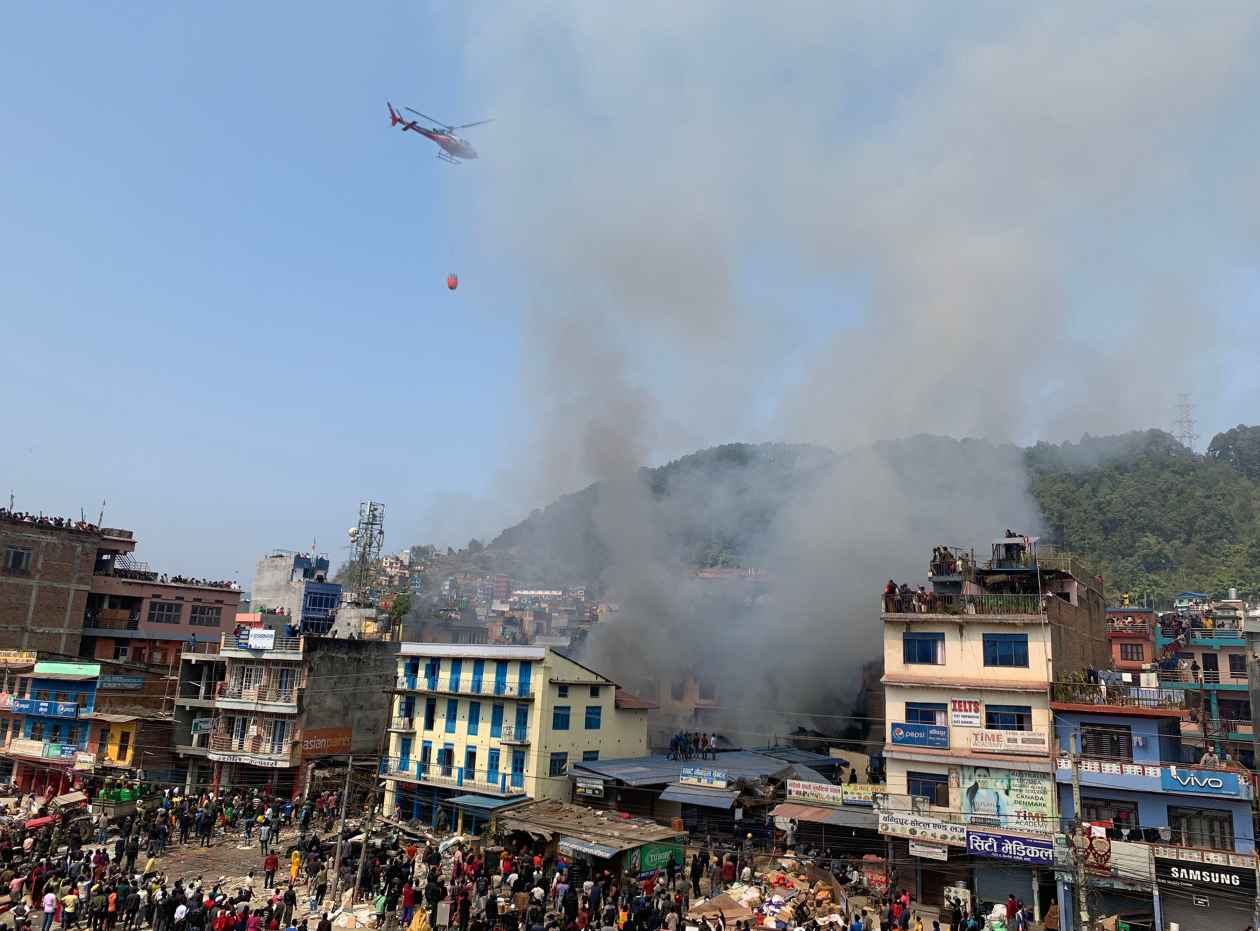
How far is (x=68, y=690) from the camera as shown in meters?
54.9

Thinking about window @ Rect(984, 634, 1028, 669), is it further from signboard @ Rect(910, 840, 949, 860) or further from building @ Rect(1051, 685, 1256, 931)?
signboard @ Rect(910, 840, 949, 860)

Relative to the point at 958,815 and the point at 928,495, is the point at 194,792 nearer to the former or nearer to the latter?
the point at 958,815

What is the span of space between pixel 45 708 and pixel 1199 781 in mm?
Answer: 61834

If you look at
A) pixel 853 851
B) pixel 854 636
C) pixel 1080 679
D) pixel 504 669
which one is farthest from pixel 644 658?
pixel 1080 679

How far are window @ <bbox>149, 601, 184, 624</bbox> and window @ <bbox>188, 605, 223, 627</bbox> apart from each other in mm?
1030

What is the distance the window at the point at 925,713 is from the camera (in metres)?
37.0

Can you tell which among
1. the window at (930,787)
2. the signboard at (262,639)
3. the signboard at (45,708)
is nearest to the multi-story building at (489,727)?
the signboard at (262,639)

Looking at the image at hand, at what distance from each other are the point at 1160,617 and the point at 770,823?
4162cm

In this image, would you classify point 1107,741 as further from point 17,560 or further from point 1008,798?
point 17,560

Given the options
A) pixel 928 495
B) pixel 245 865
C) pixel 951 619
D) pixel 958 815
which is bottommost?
pixel 245 865

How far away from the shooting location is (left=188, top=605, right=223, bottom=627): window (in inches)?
2714

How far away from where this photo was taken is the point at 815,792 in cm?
3909

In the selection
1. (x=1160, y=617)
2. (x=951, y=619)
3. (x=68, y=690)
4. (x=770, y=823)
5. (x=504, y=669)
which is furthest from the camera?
(x=1160, y=617)

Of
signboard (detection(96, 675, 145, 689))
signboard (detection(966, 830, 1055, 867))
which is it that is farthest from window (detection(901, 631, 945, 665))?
signboard (detection(96, 675, 145, 689))
